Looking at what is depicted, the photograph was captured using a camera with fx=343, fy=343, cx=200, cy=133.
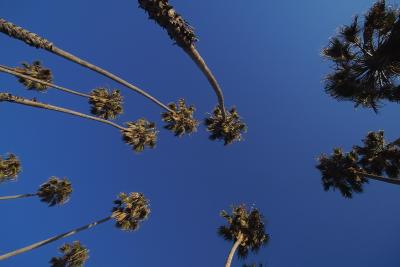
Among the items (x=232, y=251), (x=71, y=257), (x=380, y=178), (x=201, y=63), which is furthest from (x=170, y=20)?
(x=71, y=257)

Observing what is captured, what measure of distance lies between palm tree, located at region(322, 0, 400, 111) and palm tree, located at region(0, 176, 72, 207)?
18169 millimetres

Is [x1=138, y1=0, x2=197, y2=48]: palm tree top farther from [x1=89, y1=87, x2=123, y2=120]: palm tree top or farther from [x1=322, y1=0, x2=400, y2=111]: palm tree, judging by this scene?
[x1=89, y1=87, x2=123, y2=120]: palm tree top

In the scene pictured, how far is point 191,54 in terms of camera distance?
9.20 meters

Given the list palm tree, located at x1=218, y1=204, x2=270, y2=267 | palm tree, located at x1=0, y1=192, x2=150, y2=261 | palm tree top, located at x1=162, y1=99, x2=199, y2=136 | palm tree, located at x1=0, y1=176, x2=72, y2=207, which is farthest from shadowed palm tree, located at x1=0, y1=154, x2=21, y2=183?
palm tree, located at x1=218, y1=204, x2=270, y2=267

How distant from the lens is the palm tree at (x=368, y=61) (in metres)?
15.0

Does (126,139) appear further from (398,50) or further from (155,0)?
(398,50)

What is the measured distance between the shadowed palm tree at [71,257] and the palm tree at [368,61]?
17.4m

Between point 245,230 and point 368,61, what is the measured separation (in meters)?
9.65

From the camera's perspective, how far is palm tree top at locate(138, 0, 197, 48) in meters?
8.40

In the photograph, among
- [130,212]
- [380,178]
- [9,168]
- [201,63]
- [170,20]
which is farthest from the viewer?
[9,168]

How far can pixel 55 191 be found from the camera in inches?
936

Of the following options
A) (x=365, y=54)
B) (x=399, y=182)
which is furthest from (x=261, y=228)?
(x=365, y=54)

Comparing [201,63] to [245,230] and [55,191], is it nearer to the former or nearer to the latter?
[245,230]

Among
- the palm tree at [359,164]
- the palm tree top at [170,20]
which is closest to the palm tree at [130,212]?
the palm tree at [359,164]
